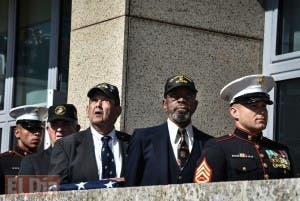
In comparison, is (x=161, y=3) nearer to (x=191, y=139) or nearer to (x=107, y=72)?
(x=107, y=72)

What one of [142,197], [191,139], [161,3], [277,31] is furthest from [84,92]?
[142,197]

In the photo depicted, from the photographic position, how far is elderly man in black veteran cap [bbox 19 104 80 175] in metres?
6.48

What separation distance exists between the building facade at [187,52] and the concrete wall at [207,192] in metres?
2.42

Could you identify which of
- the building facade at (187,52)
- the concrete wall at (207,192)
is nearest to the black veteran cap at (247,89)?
the concrete wall at (207,192)

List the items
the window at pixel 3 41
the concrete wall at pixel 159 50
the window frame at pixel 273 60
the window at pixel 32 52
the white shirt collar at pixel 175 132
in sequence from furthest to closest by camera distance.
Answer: the window at pixel 3 41 → the window at pixel 32 52 → the window frame at pixel 273 60 → the concrete wall at pixel 159 50 → the white shirt collar at pixel 175 132

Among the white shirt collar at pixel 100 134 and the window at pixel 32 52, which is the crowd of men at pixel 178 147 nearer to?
the white shirt collar at pixel 100 134

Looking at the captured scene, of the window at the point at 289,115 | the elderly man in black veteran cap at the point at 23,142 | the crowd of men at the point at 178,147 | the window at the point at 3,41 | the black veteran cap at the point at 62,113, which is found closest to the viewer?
the crowd of men at the point at 178,147

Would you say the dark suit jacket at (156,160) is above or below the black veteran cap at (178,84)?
below

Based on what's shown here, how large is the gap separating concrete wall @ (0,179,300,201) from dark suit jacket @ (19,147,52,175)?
164 centimetres

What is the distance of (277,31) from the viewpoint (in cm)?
771

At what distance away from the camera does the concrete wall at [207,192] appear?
351cm

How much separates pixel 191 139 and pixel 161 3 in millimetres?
2105

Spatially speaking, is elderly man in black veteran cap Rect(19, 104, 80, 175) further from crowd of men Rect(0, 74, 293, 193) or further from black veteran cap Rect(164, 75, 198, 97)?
black veteran cap Rect(164, 75, 198, 97)

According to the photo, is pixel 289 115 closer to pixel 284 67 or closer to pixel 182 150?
pixel 284 67
